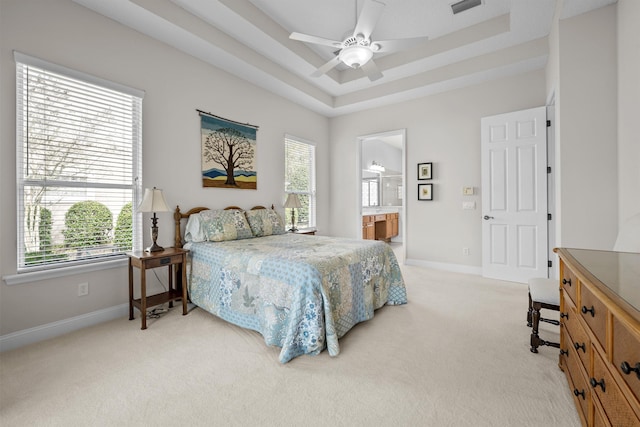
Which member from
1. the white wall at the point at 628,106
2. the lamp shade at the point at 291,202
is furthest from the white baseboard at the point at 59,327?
the white wall at the point at 628,106

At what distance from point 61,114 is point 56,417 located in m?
2.34

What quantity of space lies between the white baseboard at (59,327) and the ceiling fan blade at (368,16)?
3.43 metres

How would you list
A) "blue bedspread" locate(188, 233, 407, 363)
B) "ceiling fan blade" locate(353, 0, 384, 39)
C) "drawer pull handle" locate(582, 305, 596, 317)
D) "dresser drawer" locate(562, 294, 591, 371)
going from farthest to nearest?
"ceiling fan blade" locate(353, 0, 384, 39) < "blue bedspread" locate(188, 233, 407, 363) < "dresser drawer" locate(562, 294, 591, 371) < "drawer pull handle" locate(582, 305, 596, 317)

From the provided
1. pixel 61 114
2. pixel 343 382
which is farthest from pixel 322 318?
pixel 61 114

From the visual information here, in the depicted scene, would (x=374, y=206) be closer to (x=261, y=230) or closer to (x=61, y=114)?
(x=261, y=230)

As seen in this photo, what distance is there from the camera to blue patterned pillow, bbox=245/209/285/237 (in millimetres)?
3711

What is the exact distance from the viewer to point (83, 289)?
2594 mm

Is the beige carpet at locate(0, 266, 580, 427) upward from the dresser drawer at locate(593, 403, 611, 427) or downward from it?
downward

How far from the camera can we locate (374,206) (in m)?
8.57

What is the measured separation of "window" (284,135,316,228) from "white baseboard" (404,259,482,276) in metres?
1.97

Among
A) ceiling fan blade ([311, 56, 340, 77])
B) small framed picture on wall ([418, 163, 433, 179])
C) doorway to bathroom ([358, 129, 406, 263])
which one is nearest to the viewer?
ceiling fan blade ([311, 56, 340, 77])

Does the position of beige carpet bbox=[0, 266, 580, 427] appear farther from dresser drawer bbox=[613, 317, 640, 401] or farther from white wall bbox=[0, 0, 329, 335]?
dresser drawer bbox=[613, 317, 640, 401]

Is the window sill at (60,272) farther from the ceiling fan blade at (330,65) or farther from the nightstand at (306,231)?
the ceiling fan blade at (330,65)

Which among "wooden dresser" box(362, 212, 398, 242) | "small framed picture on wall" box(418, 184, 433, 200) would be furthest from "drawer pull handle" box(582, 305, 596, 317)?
"wooden dresser" box(362, 212, 398, 242)
